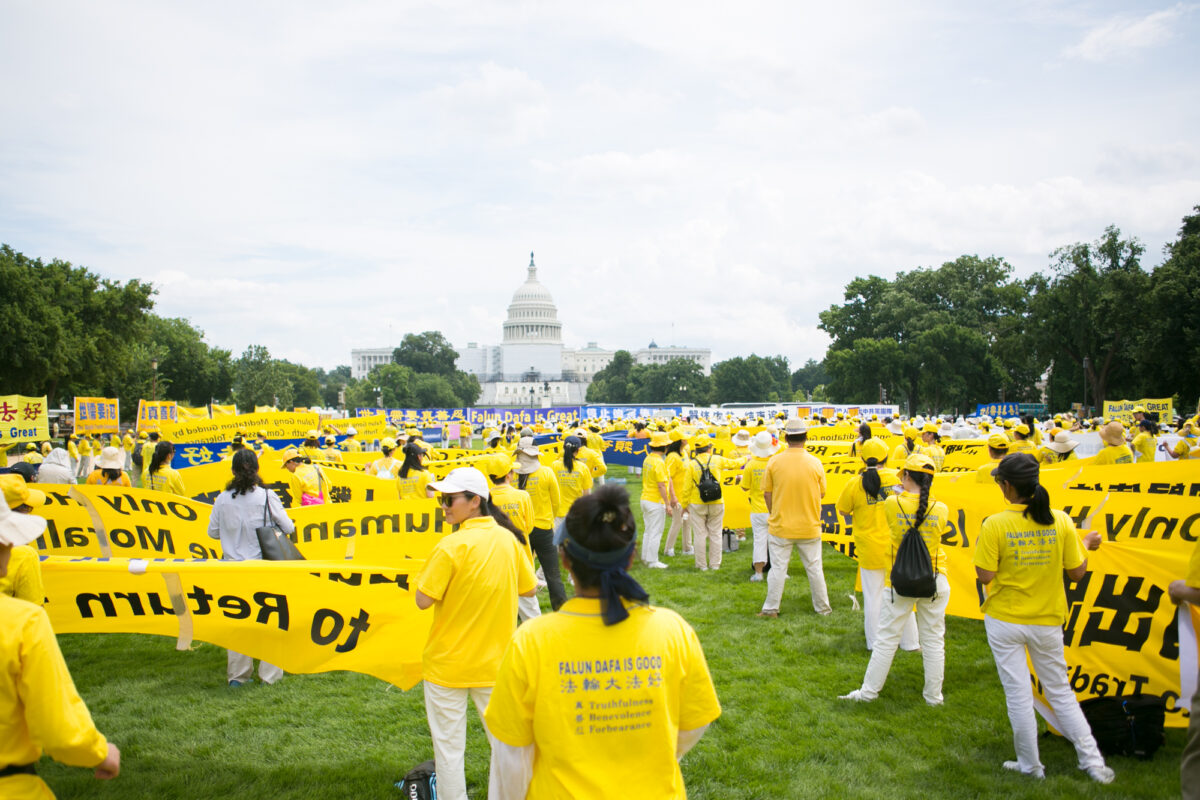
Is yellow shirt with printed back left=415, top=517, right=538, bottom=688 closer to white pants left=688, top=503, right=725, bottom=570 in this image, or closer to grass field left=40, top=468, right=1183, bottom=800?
grass field left=40, top=468, right=1183, bottom=800

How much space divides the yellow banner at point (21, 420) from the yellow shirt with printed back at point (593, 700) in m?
20.0

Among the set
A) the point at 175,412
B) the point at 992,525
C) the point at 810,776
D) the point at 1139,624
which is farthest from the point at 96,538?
the point at 175,412

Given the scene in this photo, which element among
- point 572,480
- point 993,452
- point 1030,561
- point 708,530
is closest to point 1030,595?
point 1030,561

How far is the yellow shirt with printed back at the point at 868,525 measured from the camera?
713 centimetres

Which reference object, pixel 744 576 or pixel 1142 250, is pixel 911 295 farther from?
pixel 744 576

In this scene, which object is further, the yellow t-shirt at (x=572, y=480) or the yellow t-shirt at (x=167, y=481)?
the yellow t-shirt at (x=572, y=480)

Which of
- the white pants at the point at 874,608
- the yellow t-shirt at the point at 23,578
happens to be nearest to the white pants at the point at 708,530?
the white pants at the point at 874,608

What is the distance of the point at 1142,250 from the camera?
4681cm

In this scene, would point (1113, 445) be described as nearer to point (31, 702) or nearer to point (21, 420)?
point (31, 702)

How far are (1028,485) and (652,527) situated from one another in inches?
279

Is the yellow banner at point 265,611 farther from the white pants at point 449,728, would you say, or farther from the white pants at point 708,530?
the white pants at point 708,530

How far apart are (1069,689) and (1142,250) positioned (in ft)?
171

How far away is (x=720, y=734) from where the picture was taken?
19.3ft

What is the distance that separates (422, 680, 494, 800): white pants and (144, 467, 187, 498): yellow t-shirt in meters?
6.25
